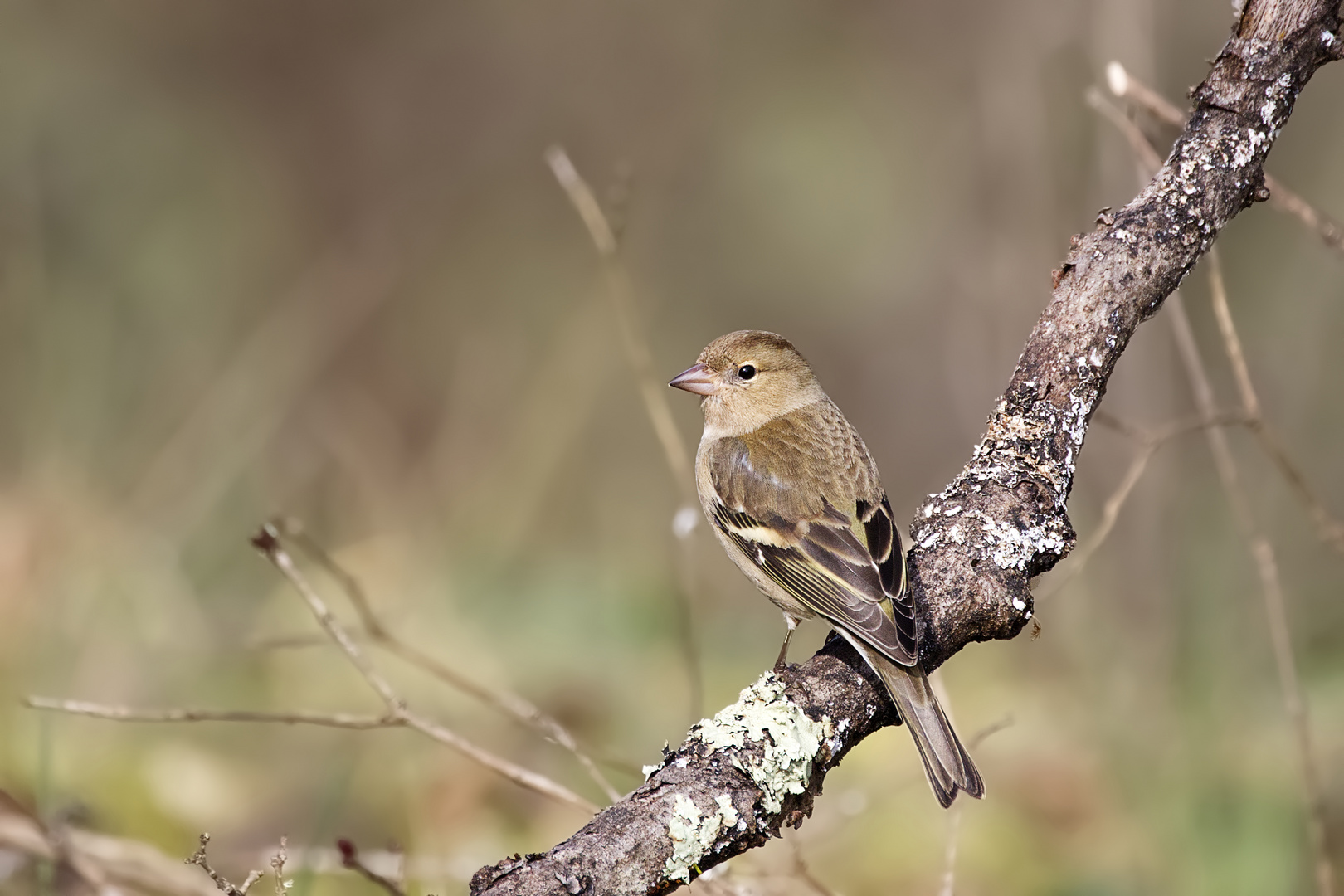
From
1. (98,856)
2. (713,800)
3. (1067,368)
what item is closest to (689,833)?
(713,800)

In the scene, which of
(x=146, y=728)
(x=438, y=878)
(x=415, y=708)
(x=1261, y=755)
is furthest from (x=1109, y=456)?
(x=146, y=728)

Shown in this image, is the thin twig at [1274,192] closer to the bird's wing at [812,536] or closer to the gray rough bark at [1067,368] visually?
the gray rough bark at [1067,368]

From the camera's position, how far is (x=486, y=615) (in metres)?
5.35

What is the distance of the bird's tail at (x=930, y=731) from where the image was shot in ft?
9.30

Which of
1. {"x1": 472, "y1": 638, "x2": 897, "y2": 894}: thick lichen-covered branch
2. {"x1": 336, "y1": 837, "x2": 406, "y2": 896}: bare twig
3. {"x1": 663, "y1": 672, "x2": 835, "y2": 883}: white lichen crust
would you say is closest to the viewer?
{"x1": 472, "y1": 638, "x2": 897, "y2": 894}: thick lichen-covered branch

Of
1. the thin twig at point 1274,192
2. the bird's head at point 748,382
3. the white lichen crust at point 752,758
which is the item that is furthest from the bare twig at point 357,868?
the thin twig at point 1274,192

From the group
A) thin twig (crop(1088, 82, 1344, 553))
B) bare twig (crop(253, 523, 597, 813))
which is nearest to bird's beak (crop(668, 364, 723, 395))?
thin twig (crop(1088, 82, 1344, 553))

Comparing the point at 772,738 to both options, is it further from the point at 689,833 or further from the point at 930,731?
the point at 930,731

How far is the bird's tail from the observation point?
9.30ft

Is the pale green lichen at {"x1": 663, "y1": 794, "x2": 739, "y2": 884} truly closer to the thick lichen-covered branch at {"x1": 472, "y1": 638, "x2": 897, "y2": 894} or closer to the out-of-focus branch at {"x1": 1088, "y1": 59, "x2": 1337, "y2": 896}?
the thick lichen-covered branch at {"x1": 472, "y1": 638, "x2": 897, "y2": 894}

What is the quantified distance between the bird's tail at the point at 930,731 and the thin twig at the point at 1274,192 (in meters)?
1.51

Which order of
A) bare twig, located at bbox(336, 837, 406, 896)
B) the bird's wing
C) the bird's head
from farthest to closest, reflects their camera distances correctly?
the bird's head
the bird's wing
bare twig, located at bbox(336, 837, 406, 896)

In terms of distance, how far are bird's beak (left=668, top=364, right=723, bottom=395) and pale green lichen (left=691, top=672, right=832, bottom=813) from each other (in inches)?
85.4

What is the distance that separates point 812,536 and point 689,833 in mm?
1808
